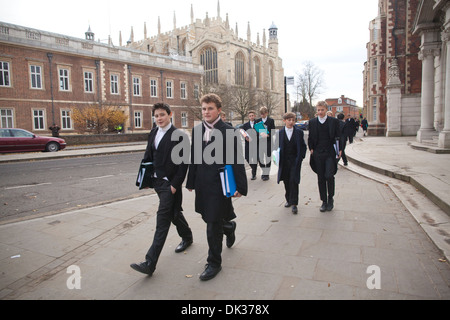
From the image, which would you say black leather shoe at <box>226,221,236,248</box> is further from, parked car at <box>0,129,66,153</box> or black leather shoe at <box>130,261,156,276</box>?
parked car at <box>0,129,66,153</box>

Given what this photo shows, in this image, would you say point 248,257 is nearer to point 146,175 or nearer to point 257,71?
point 146,175

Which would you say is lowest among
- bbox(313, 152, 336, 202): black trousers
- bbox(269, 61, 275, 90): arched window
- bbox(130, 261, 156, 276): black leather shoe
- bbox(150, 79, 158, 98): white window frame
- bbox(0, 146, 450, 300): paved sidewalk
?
Answer: bbox(0, 146, 450, 300): paved sidewalk

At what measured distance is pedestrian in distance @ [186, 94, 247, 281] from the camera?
3.40m

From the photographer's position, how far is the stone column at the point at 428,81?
49.7 feet

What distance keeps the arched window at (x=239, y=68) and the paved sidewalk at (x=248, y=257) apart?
57.7 meters

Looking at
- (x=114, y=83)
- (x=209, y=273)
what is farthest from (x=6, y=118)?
(x=209, y=273)

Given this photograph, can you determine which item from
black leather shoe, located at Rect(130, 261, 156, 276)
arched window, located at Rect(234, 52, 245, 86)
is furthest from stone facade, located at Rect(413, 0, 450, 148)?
arched window, located at Rect(234, 52, 245, 86)

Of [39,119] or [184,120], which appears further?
[184,120]

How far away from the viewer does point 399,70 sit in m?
25.6

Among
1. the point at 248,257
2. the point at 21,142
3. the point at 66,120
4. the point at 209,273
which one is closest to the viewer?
the point at 209,273

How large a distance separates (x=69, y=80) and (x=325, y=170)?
106 feet

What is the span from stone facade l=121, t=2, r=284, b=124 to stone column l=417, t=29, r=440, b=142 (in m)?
32.1

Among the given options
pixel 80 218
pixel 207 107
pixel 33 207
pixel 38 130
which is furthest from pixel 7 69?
pixel 207 107

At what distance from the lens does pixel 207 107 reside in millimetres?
3443
